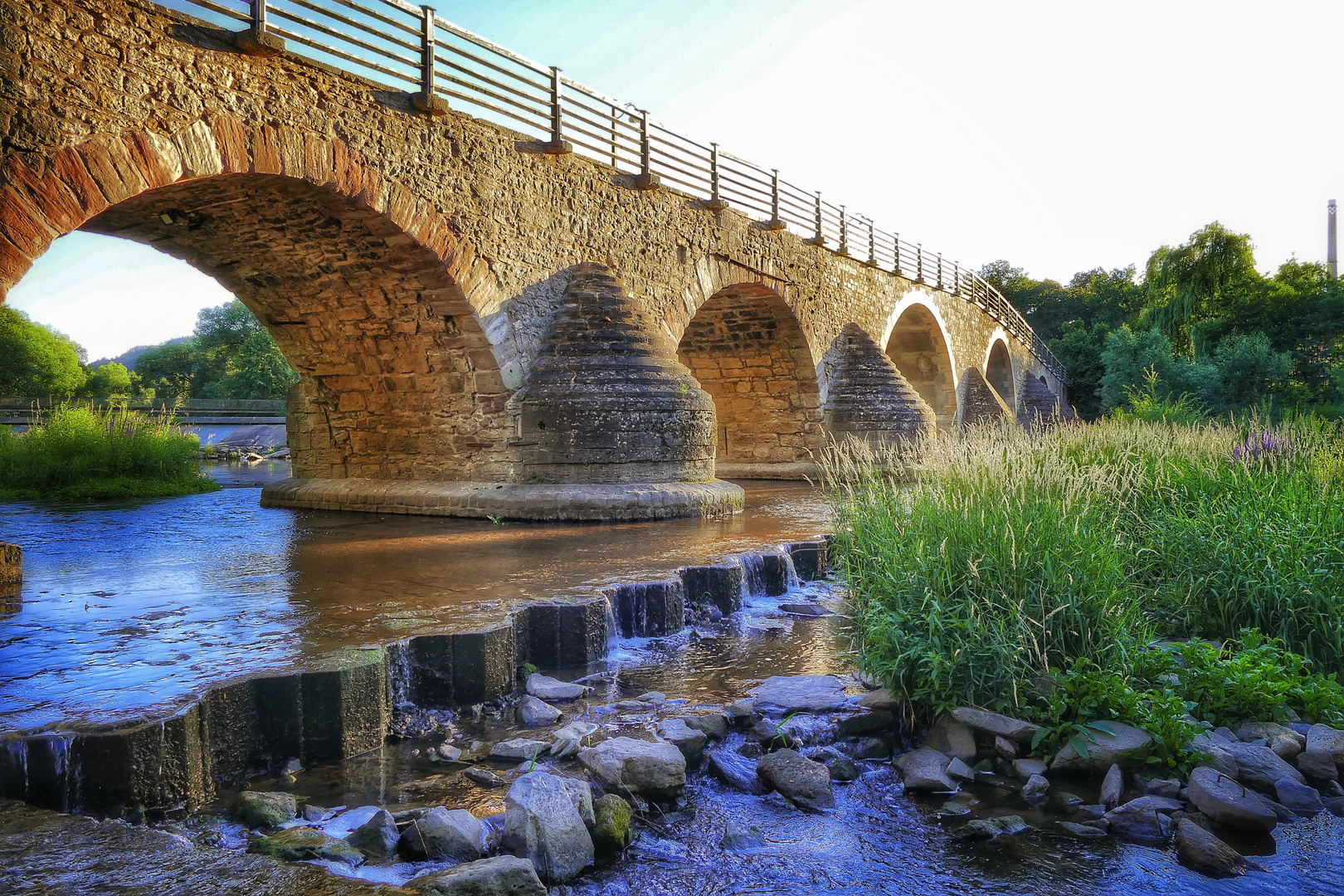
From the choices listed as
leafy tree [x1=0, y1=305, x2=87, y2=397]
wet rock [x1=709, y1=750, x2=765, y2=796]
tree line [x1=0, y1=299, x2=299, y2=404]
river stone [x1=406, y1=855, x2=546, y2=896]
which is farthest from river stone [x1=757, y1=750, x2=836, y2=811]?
leafy tree [x1=0, y1=305, x2=87, y2=397]

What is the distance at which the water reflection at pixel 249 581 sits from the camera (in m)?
3.61

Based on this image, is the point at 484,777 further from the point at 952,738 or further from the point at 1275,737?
the point at 1275,737

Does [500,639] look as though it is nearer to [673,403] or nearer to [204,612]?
[204,612]

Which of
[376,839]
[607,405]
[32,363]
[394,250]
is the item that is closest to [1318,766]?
[376,839]

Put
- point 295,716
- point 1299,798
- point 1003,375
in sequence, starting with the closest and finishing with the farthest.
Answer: point 1299,798
point 295,716
point 1003,375

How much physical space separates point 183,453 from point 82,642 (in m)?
9.66

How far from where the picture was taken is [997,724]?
3639 millimetres

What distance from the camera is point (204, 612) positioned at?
472 centimetres

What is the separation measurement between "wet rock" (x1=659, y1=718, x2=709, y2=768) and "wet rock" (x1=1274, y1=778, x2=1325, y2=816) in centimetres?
210

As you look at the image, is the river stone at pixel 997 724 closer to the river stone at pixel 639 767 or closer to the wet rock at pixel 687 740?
the wet rock at pixel 687 740

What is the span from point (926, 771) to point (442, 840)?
1.80 meters

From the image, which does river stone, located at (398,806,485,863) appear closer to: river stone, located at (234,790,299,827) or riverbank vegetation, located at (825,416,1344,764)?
river stone, located at (234,790,299,827)

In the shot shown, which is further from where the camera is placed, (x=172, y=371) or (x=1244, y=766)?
(x=172, y=371)

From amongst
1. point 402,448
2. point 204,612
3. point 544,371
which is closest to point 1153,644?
Answer: point 204,612
